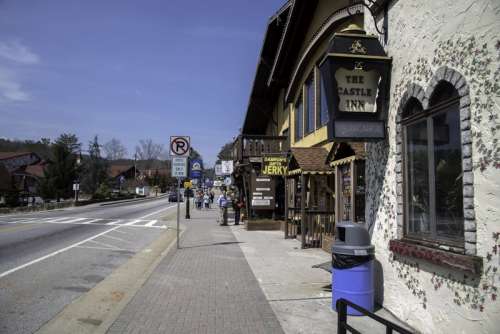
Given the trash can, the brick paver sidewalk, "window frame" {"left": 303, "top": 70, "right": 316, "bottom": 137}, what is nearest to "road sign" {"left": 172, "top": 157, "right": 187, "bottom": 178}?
the brick paver sidewalk

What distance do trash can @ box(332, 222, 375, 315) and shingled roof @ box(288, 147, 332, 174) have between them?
604cm

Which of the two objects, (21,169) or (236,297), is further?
(21,169)

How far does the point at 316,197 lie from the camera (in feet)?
50.4

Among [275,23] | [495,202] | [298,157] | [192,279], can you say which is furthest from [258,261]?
[275,23]

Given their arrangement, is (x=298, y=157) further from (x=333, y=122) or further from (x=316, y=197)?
(x=333, y=122)

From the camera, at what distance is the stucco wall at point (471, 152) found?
163 inches

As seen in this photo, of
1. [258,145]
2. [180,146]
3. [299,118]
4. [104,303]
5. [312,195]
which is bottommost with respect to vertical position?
[104,303]

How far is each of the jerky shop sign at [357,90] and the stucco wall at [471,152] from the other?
0.28 m

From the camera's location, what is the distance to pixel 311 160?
12.7 m

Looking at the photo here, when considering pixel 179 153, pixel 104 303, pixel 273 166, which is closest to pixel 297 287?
pixel 104 303

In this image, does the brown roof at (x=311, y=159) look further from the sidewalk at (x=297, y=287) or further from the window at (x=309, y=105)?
the window at (x=309, y=105)

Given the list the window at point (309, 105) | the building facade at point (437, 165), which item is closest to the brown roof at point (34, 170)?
the window at point (309, 105)

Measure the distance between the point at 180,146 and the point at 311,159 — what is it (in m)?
3.86

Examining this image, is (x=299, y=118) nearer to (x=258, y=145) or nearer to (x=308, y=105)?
(x=308, y=105)
